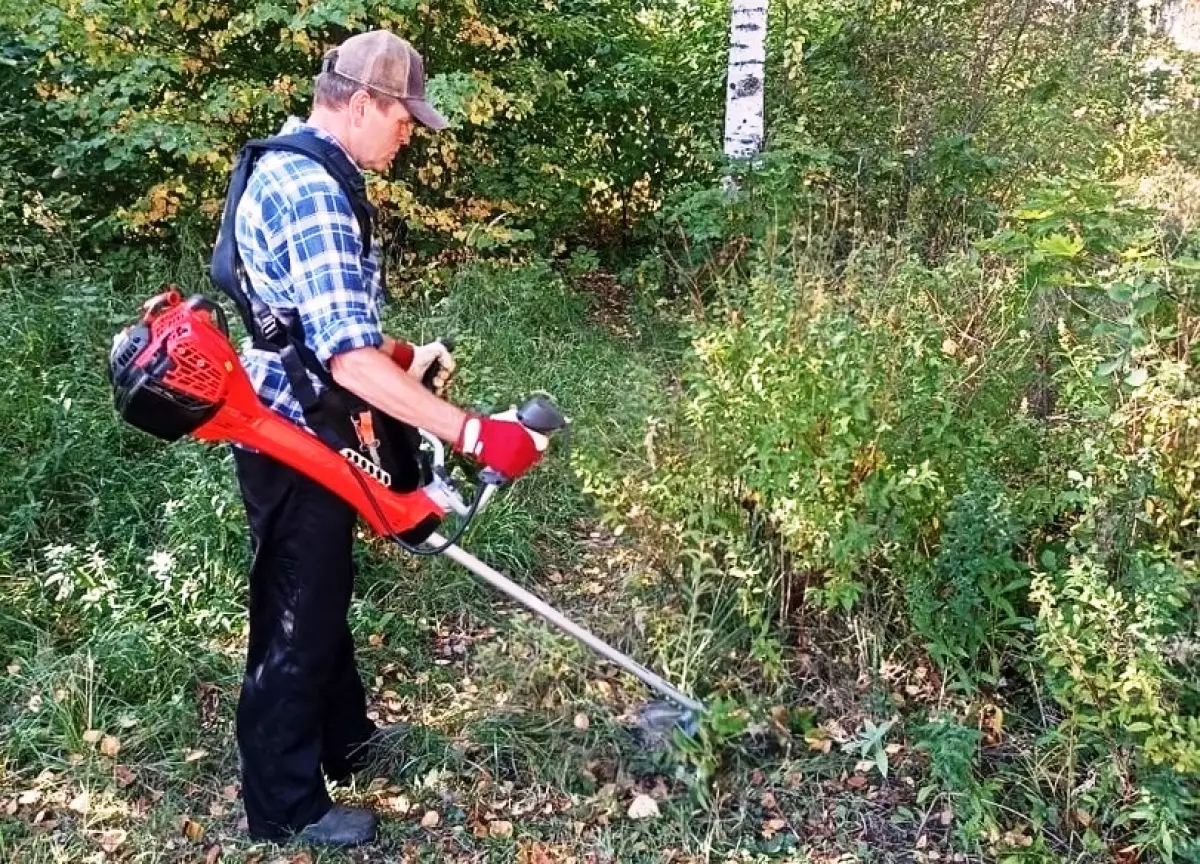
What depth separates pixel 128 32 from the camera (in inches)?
215

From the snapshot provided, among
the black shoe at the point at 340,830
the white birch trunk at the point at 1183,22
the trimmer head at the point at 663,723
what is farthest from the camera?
the white birch trunk at the point at 1183,22

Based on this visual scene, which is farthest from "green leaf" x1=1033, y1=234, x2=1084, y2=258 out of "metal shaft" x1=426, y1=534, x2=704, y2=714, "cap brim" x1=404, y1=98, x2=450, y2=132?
"cap brim" x1=404, y1=98, x2=450, y2=132

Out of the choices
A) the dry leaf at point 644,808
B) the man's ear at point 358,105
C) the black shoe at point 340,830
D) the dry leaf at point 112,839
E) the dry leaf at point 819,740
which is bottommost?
the dry leaf at point 112,839

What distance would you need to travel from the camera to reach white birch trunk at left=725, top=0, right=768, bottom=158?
5.81 metres

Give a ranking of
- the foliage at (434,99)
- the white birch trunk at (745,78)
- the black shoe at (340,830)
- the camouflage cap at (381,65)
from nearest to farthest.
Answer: the camouflage cap at (381,65) < the black shoe at (340,830) < the foliage at (434,99) < the white birch trunk at (745,78)

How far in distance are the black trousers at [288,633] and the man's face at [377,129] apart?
0.80 m

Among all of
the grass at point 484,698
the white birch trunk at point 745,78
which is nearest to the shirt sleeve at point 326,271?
the grass at point 484,698

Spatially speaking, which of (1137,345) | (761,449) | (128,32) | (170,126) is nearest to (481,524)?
(761,449)

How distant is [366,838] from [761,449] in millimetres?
1617

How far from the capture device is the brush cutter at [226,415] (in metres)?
2.32

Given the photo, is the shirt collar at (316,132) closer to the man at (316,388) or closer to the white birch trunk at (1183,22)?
the man at (316,388)

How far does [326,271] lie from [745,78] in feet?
14.0

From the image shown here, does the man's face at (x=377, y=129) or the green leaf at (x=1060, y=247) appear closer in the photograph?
the man's face at (x=377, y=129)

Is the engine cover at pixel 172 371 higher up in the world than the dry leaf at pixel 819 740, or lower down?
higher up
